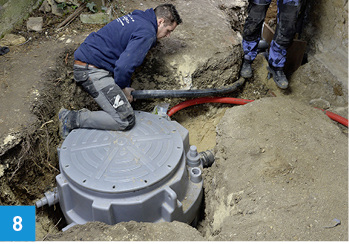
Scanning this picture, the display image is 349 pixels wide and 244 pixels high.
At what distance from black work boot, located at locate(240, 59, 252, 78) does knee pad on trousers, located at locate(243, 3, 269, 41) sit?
255 mm

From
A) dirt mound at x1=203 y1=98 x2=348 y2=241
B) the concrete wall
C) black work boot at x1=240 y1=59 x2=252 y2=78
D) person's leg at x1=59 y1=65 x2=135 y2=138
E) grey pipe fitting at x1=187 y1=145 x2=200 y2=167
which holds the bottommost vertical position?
grey pipe fitting at x1=187 y1=145 x2=200 y2=167

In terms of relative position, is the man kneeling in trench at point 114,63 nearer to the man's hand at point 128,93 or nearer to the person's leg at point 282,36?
the man's hand at point 128,93

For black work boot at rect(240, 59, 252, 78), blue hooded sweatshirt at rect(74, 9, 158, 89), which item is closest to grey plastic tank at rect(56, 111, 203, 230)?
blue hooded sweatshirt at rect(74, 9, 158, 89)

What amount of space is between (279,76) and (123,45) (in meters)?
1.68

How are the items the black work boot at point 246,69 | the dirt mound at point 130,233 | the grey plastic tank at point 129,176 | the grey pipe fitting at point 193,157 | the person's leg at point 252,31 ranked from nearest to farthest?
the dirt mound at point 130,233, the grey plastic tank at point 129,176, the grey pipe fitting at point 193,157, the person's leg at point 252,31, the black work boot at point 246,69

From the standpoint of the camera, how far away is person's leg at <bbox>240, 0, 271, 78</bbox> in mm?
2953

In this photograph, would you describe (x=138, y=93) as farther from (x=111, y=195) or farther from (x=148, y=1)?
(x=148, y=1)

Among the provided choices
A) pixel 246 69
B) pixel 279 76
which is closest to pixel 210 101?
pixel 246 69

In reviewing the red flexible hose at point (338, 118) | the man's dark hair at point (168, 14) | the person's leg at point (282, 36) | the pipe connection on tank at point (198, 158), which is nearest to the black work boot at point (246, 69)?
the person's leg at point (282, 36)

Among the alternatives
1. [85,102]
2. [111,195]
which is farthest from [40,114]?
[111,195]

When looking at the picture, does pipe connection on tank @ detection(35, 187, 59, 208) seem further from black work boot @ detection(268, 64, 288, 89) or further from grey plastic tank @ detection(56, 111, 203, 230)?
black work boot @ detection(268, 64, 288, 89)

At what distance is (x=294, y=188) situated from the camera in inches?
72.4

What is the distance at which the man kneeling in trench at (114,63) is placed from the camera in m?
2.37

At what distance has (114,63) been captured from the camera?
8.46ft
